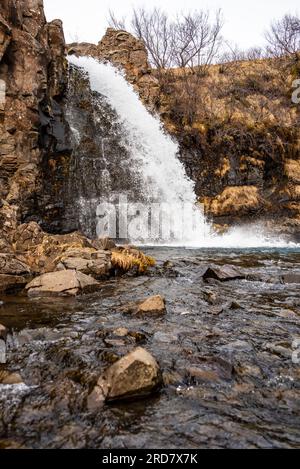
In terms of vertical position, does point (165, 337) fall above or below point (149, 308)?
below

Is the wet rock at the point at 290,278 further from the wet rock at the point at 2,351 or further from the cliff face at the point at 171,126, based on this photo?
the cliff face at the point at 171,126

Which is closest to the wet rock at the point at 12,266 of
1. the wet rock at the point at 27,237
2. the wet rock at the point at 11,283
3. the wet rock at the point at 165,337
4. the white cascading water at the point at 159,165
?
the wet rock at the point at 11,283

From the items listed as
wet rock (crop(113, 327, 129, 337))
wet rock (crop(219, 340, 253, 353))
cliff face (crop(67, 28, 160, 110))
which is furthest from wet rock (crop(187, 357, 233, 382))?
cliff face (crop(67, 28, 160, 110))

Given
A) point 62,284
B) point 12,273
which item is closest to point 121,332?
point 62,284

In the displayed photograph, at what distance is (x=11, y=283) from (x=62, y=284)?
1.03 metres

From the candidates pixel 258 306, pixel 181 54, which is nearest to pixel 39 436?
pixel 258 306

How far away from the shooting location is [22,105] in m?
13.1

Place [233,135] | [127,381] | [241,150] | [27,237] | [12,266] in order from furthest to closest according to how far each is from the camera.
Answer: [233,135], [241,150], [27,237], [12,266], [127,381]

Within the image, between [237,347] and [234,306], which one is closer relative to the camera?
[237,347]

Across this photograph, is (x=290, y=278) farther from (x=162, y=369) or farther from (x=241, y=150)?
(x=241, y=150)

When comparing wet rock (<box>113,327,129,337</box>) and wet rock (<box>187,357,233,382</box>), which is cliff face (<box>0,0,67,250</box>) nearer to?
wet rock (<box>113,327,129,337</box>)

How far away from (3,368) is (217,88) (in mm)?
23644

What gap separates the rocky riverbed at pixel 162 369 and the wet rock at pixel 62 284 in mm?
347

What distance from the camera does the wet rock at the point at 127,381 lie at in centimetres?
316
